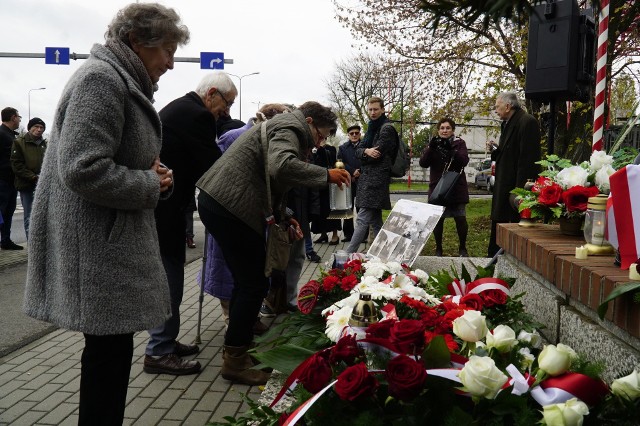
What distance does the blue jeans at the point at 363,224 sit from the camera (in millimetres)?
6312

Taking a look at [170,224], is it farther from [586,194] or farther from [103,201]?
[586,194]

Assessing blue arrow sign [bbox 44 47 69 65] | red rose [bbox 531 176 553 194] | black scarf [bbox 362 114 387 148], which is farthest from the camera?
blue arrow sign [bbox 44 47 69 65]

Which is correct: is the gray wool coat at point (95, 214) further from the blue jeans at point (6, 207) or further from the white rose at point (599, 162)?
the blue jeans at point (6, 207)

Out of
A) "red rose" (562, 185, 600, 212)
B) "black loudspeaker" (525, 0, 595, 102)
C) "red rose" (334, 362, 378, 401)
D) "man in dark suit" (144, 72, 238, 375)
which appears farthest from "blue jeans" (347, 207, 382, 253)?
"red rose" (334, 362, 378, 401)

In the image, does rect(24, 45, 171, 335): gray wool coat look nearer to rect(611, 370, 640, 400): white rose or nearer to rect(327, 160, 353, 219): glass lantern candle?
rect(611, 370, 640, 400): white rose

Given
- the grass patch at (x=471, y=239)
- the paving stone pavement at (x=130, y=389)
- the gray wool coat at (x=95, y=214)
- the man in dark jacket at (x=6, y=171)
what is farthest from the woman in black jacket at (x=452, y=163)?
the man in dark jacket at (x=6, y=171)

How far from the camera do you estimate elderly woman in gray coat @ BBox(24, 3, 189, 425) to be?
2.04m

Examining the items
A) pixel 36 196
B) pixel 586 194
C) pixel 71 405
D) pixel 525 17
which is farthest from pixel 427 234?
pixel 525 17

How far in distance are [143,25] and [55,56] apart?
19.0 m

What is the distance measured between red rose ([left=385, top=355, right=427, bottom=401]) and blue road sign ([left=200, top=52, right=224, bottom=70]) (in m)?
18.9

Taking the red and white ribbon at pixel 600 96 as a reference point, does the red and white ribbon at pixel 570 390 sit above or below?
below

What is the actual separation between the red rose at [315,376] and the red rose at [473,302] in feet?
3.19

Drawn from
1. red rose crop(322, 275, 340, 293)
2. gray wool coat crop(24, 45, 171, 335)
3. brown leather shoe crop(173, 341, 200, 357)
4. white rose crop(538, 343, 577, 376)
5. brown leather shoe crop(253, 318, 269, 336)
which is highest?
gray wool coat crop(24, 45, 171, 335)

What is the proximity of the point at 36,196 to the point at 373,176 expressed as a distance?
4.66 m
